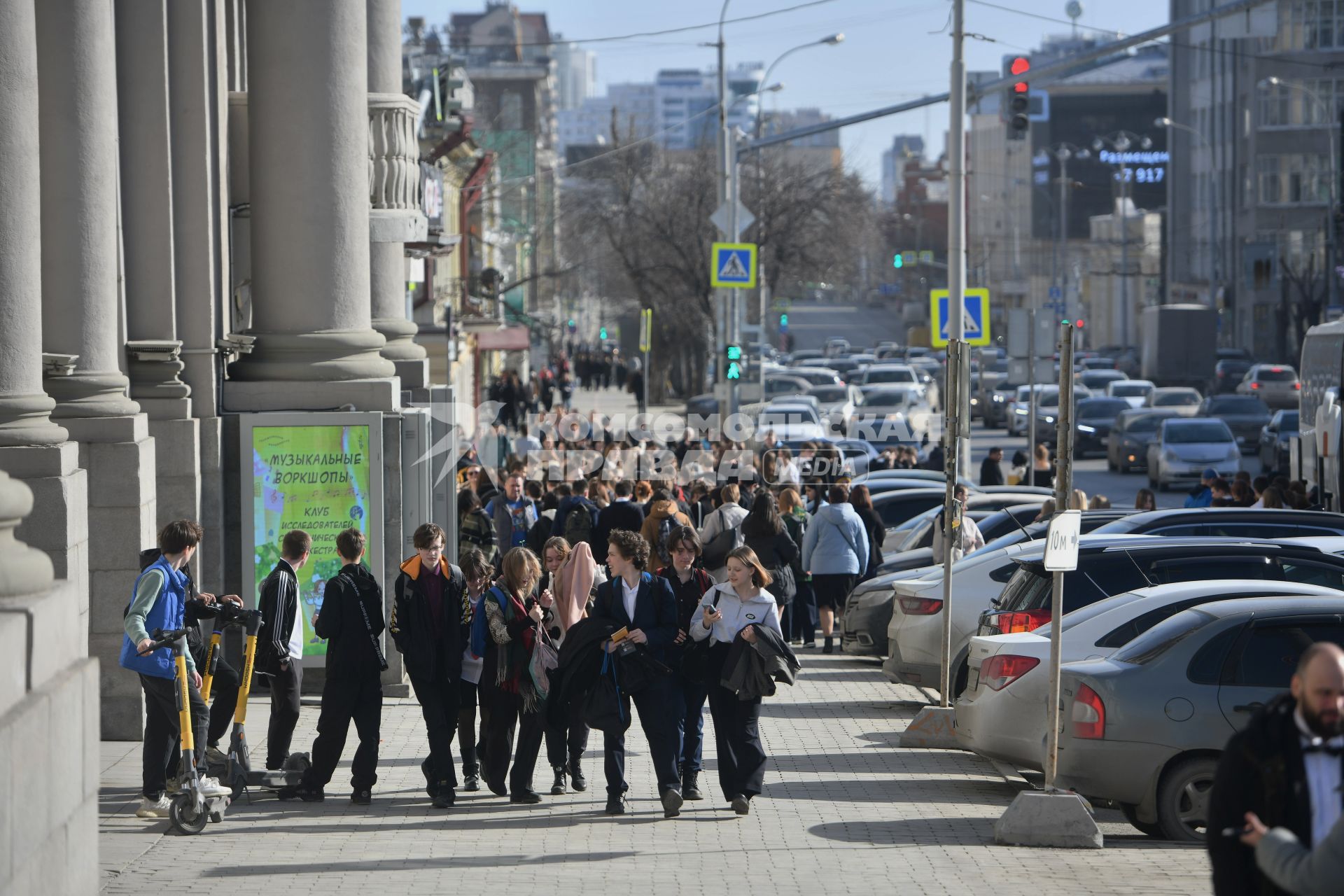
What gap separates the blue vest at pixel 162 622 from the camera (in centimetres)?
1006

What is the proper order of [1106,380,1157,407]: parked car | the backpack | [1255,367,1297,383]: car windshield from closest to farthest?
1. the backpack
2. [1106,380,1157,407]: parked car
3. [1255,367,1297,383]: car windshield

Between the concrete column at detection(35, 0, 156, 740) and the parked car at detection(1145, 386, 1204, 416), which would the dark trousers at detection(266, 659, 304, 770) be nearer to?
the concrete column at detection(35, 0, 156, 740)

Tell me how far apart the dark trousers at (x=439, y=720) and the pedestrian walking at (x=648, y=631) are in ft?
3.02

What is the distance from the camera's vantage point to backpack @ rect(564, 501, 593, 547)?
715 inches

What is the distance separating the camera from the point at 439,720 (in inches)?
426

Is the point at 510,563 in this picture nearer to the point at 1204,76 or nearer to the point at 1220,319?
the point at 1220,319

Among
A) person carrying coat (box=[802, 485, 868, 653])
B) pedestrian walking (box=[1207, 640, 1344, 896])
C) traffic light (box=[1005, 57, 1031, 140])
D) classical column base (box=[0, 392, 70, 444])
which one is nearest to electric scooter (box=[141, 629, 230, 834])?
classical column base (box=[0, 392, 70, 444])

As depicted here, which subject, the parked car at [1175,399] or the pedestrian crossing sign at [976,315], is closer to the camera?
the pedestrian crossing sign at [976,315]

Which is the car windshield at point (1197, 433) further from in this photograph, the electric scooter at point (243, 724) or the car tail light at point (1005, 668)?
the electric scooter at point (243, 724)

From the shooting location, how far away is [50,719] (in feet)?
20.5

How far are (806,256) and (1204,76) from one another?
51.1 m

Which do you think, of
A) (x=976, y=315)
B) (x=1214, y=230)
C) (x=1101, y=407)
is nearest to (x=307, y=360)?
(x=976, y=315)

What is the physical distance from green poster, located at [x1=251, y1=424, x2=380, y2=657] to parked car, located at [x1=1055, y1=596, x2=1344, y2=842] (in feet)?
20.2

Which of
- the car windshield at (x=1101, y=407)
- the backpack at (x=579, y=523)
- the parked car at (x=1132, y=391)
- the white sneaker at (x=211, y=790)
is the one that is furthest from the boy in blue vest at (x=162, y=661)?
the parked car at (x=1132, y=391)
